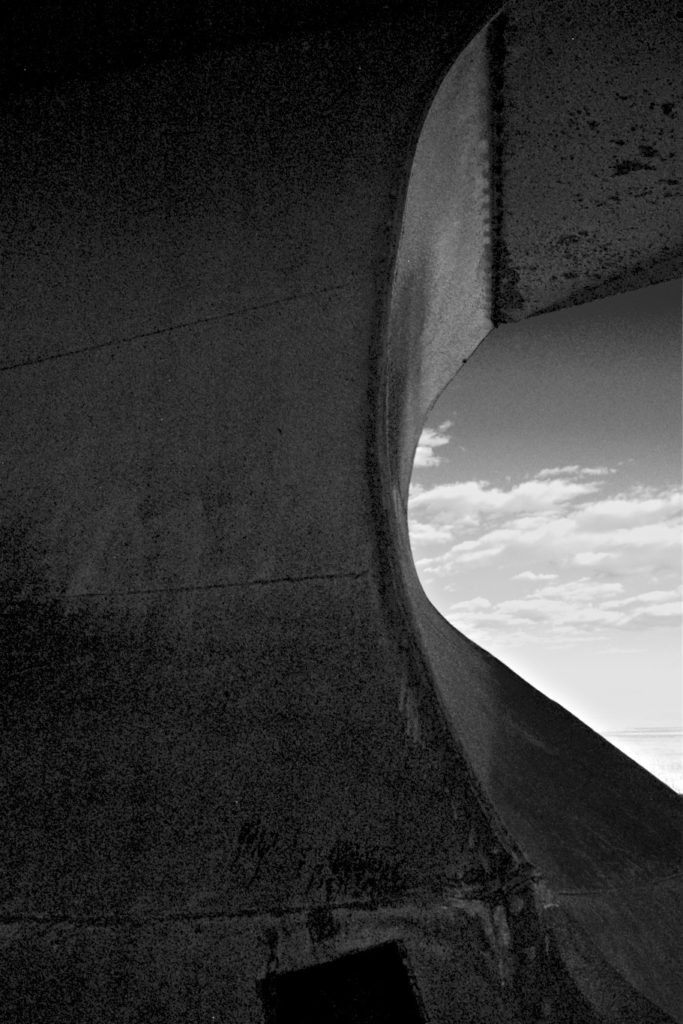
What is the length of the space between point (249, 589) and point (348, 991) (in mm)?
1283

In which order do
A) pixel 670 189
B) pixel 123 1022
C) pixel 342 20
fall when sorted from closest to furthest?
pixel 123 1022, pixel 342 20, pixel 670 189

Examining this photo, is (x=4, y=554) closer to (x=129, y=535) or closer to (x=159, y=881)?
(x=129, y=535)

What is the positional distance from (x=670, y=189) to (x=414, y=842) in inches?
136

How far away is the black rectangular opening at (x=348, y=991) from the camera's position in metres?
2.01

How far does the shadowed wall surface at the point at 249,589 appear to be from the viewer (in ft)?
6.84

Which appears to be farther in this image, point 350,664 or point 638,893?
point 638,893

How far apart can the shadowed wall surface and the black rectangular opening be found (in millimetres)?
49

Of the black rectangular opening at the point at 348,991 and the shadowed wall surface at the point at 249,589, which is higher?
the shadowed wall surface at the point at 249,589

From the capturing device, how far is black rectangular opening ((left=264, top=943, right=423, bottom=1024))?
2.01 meters

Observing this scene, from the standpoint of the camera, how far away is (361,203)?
309cm

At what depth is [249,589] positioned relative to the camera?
265cm

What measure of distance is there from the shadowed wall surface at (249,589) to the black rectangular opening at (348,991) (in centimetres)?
5

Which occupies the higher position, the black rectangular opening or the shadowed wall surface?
the shadowed wall surface

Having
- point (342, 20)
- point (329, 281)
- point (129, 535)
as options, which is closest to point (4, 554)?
point (129, 535)
